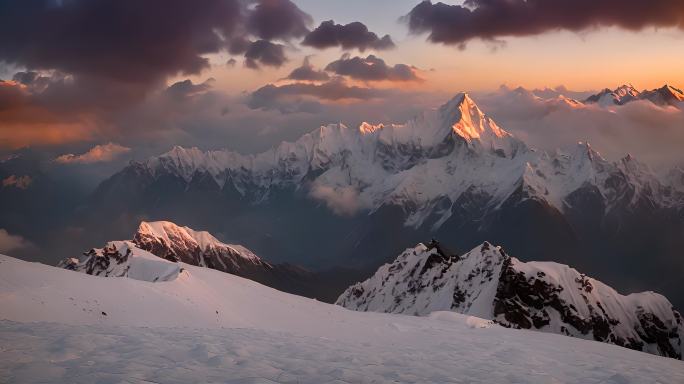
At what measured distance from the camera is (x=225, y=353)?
20156 millimetres

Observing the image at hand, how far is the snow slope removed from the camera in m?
17.2

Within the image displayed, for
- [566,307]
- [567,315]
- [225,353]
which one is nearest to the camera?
[225,353]

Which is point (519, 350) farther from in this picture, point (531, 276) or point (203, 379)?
point (531, 276)

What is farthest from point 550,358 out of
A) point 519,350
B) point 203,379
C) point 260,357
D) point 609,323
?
point 609,323

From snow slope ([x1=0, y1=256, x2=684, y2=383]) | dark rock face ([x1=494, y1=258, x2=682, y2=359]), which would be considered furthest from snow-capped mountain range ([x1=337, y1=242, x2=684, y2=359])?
snow slope ([x1=0, y1=256, x2=684, y2=383])

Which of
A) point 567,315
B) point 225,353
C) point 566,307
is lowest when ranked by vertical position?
point 567,315

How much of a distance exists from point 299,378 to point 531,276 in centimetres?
17392

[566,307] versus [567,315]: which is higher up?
[566,307]

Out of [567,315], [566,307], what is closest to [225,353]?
[567,315]

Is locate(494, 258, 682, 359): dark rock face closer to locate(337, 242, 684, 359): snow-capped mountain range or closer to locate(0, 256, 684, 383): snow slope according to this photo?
locate(337, 242, 684, 359): snow-capped mountain range

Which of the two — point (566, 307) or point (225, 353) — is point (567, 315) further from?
point (225, 353)

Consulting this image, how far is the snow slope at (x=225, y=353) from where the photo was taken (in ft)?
56.5

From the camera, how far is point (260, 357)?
19875 millimetres

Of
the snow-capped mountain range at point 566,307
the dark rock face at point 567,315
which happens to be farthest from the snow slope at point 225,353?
the snow-capped mountain range at point 566,307
